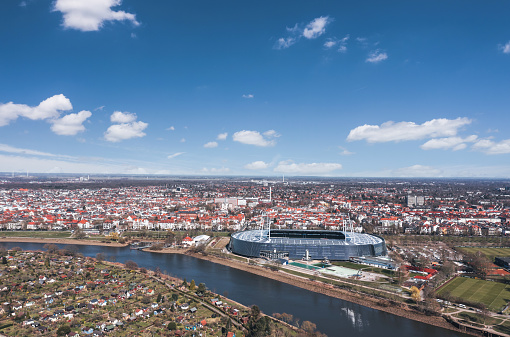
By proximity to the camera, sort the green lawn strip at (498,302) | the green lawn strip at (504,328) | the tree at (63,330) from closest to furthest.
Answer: the tree at (63,330), the green lawn strip at (504,328), the green lawn strip at (498,302)

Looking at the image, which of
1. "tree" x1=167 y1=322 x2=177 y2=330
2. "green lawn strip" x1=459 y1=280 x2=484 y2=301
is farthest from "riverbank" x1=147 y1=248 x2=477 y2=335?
"tree" x1=167 y1=322 x2=177 y2=330

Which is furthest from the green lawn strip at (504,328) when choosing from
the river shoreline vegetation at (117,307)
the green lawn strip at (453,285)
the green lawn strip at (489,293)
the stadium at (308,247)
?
the stadium at (308,247)

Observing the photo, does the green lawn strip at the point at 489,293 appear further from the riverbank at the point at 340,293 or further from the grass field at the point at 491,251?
the grass field at the point at 491,251

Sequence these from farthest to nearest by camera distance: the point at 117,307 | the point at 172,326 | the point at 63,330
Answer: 1. the point at 117,307
2. the point at 172,326
3. the point at 63,330

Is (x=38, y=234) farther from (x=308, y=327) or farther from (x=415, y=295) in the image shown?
(x=415, y=295)

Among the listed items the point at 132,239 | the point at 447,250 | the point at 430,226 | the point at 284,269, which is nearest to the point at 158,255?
the point at 132,239

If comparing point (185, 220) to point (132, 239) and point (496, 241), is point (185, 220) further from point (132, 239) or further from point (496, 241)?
point (496, 241)

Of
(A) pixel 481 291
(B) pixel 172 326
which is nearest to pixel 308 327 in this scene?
(B) pixel 172 326
